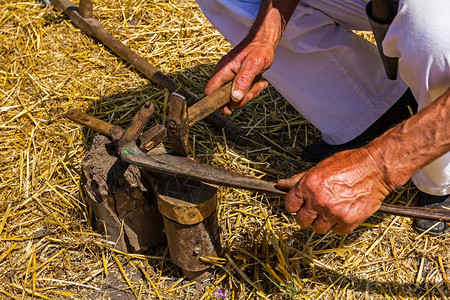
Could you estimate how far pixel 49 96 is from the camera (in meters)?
3.49

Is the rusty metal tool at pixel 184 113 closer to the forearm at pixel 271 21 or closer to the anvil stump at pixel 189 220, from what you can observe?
the anvil stump at pixel 189 220

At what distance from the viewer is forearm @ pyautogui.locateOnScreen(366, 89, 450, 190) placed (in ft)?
5.65

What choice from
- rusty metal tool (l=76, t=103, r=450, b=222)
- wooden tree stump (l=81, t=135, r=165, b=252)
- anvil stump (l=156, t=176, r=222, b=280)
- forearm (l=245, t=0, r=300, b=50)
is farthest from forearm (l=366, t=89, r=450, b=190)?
wooden tree stump (l=81, t=135, r=165, b=252)

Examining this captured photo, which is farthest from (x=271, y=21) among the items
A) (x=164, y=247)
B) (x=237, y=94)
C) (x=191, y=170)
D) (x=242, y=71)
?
(x=164, y=247)

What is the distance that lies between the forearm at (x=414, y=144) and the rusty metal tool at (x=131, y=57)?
1.47 m

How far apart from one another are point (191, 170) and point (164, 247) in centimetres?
82

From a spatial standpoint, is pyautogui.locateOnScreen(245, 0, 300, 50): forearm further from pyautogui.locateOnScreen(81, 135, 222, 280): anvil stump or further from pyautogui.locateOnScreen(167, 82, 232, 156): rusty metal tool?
pyautogui.locateOnScreen(81, 135, 222, 280): anvil stump

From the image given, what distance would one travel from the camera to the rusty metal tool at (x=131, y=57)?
3176 millimetres

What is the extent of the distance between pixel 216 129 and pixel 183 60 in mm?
862

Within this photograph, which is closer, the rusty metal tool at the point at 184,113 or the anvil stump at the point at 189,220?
the rusty metal tool at the point at 184,113

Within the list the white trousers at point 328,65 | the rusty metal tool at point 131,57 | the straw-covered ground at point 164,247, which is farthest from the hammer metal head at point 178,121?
the rusty metal tool at point 131,57

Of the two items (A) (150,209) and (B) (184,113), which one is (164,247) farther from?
(B) (184,113)

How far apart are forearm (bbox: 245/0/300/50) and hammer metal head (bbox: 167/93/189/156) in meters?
0.72

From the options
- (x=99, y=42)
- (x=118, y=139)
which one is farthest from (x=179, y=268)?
(x=99, y=42)
